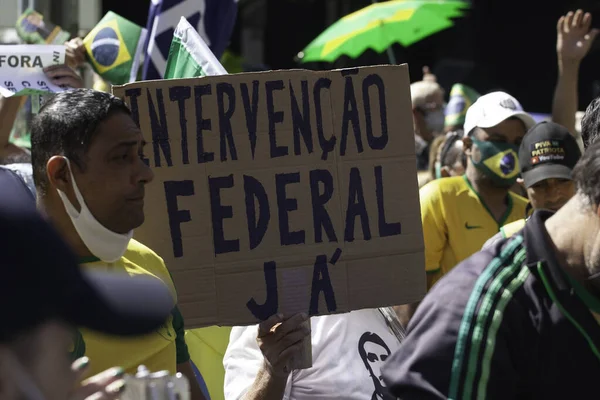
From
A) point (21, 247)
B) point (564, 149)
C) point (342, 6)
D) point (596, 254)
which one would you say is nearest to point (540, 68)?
point (342, 6)

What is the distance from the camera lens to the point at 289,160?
3744 millimetres

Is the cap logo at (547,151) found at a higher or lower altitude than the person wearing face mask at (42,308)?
A: lower

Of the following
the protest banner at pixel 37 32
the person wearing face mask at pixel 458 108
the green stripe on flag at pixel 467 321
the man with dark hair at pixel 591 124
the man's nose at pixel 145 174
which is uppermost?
the protest banner at pixel 37 32

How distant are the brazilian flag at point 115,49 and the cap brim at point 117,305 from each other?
3890mm

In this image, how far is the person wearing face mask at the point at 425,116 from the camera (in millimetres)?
8992

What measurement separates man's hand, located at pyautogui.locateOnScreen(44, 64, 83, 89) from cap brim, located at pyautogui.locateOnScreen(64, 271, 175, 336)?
3762mm

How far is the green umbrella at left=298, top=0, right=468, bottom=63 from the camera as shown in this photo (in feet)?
36.1

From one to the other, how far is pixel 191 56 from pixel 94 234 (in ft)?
3.28

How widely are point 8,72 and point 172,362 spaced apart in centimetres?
250

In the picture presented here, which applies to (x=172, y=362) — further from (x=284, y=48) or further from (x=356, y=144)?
(x=284, y=48)

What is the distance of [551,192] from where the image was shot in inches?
215

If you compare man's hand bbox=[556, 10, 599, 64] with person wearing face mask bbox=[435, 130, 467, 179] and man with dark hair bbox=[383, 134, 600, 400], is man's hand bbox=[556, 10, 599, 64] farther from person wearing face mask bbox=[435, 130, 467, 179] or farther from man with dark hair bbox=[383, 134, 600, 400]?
man with dark hair bbox=[383, 134, 600, 400]

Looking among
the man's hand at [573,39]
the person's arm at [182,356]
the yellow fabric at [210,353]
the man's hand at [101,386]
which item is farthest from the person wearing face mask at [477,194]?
the man's hand at [101,386]

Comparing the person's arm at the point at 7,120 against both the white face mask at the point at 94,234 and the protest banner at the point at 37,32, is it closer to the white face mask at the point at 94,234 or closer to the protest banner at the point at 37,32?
the protest banner at the point at 37,32
